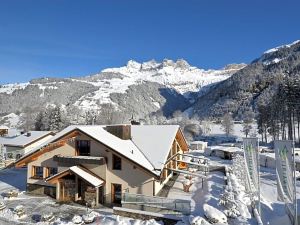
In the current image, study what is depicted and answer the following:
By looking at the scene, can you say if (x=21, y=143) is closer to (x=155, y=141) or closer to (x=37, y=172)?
(x=37, y=172)

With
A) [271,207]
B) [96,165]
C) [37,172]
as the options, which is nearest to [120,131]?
[96,165]

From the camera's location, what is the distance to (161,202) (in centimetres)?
2219

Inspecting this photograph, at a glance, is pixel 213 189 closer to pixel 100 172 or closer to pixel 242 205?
pixel 242 205

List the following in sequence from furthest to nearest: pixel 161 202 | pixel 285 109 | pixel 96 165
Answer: pixel 285 109 < pixel 96 165 < pixel 161 202

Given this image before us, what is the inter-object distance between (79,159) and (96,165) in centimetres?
156

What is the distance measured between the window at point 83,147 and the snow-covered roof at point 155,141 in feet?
15.7

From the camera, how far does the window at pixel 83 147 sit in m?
28.0

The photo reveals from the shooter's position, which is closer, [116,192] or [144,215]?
[144,215]

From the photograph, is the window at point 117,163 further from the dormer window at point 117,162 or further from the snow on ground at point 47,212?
the snow on ground at point 47,212

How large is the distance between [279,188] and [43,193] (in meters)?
21.6

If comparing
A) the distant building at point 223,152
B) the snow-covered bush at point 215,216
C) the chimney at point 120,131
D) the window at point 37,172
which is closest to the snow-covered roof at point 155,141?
the chimney at point 120,131

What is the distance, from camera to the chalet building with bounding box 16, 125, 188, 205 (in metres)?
25.8

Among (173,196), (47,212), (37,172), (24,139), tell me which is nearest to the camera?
(47,212)

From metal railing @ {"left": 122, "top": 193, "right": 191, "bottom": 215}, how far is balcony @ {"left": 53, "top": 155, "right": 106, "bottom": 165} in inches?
170
